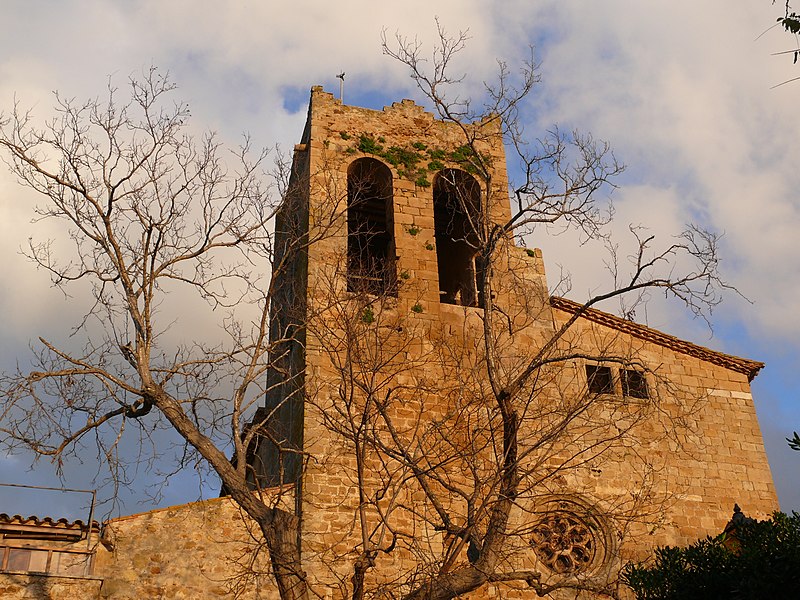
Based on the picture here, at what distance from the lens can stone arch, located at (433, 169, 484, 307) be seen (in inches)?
528

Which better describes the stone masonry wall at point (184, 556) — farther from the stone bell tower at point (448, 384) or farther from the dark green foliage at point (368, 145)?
the dark green foliage at point (368, 145)

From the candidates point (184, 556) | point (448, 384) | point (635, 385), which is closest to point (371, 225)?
point (448, 384)

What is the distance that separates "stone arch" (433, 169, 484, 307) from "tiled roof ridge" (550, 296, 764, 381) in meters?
1.39

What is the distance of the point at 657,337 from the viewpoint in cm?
1288

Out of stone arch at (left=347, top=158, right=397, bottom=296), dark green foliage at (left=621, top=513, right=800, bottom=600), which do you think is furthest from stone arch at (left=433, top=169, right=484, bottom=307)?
dark green foliage at (left=621, top=513, right=800, bottom=600)

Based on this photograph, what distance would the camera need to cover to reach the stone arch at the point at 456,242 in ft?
44.0

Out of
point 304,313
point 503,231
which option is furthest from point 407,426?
point 503,231

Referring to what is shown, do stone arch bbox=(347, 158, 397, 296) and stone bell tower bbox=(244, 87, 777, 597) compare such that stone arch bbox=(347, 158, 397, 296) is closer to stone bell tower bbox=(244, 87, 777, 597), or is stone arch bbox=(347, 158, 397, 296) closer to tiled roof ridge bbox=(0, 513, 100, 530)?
stone bell tower bbox=(244, 87, 777, 597)

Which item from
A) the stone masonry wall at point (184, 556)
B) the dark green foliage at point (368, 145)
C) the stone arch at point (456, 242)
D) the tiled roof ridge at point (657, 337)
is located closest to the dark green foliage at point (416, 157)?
the dark green foliage at point (368, 145)

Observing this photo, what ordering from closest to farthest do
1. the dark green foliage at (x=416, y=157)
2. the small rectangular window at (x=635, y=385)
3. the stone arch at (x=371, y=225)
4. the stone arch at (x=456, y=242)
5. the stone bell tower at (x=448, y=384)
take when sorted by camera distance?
the stone bell tower at (x=448, y=384) → the stone arch at (x=371, y=225) → the small rectangular window at (x=635, y=385) → the dark green foliage at (x=416, y=157) → the stone arch at (x=456, y=242)

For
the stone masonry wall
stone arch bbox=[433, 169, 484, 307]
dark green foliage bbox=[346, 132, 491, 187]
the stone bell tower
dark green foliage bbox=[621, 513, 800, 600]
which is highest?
dark green foliage bbox=[346, 132, 491, 187]

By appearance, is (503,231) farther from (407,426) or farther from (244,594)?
(244,594)

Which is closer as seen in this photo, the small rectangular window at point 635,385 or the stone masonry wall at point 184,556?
the stone masonry wall at point 184,556

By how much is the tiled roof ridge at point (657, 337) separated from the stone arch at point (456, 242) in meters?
1.39
